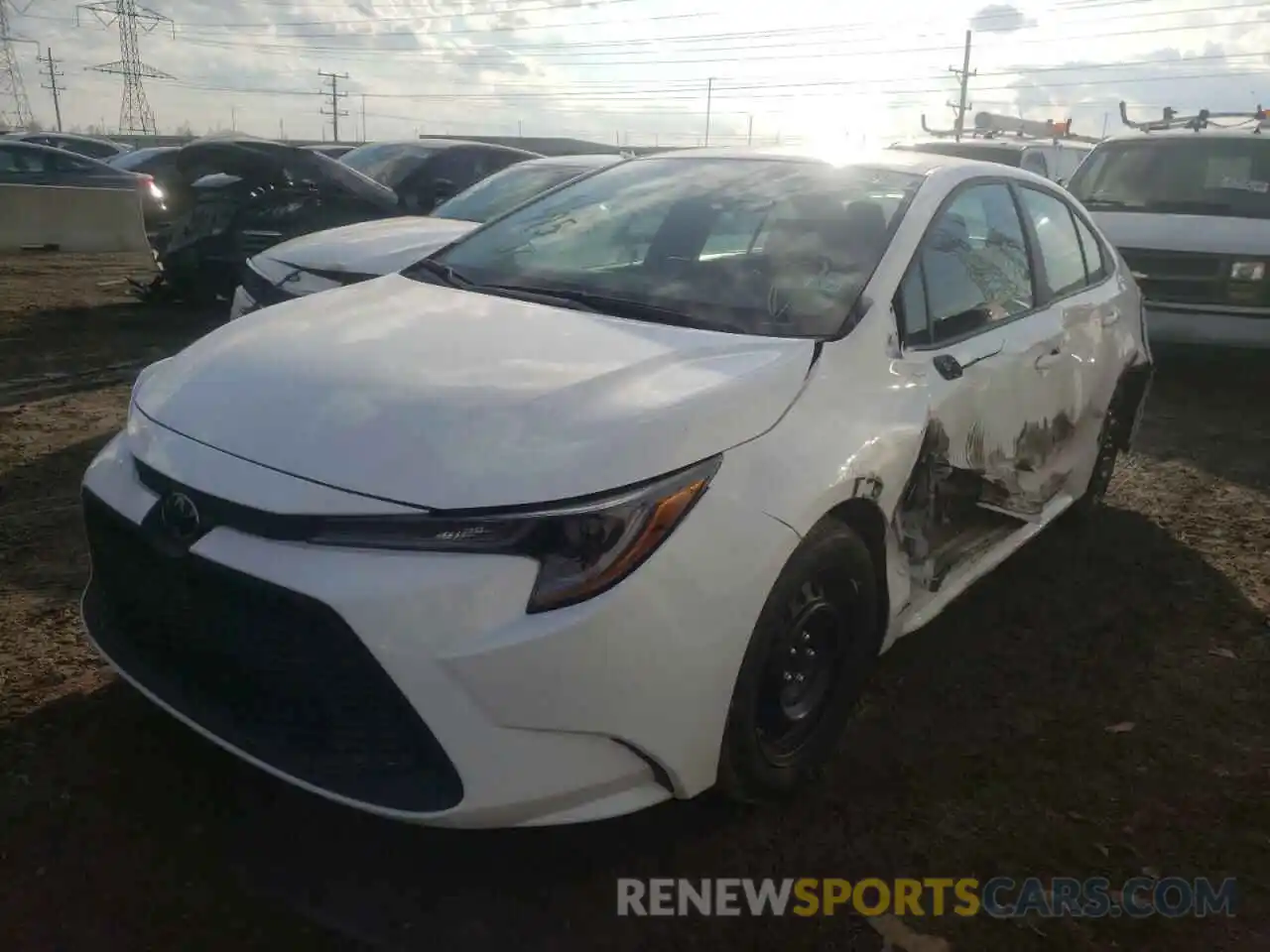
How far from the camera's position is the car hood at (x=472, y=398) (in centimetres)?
216

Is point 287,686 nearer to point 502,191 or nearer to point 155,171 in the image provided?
point 502,191

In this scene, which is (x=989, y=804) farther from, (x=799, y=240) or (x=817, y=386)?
(x=799, y=240)

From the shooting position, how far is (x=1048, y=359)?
12.4 feet

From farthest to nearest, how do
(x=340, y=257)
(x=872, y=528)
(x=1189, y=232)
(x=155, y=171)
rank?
1. (x=155, y=171)
2. (x=1189, y=232)
3. (x=340, y=257)
4. (x=872, y=528)

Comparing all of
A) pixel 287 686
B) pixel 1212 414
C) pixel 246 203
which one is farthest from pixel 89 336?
pixel 1212 414

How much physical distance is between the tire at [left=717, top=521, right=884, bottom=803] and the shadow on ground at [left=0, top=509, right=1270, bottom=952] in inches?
5.8

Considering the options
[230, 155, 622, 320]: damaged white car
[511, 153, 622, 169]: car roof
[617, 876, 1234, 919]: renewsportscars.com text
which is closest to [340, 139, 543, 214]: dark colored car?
[511, 153, 622, 169]: car roof

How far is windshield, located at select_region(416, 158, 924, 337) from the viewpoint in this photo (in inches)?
118

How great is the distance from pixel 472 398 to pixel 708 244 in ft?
4.28

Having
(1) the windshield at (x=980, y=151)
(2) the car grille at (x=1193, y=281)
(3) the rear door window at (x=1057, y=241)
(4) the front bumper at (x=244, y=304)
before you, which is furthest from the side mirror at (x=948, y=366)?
(1) the windshield at (x=980, y=151)

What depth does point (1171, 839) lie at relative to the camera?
2.72 meters

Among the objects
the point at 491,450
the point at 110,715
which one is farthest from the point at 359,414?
the point at 110,715

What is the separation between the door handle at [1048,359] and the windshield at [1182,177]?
5.14 m

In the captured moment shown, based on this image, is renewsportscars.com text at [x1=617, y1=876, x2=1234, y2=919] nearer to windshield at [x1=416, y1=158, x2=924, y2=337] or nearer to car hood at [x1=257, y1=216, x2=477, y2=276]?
windshield at [x1=416, y1=158, x2=924, y2=337]
